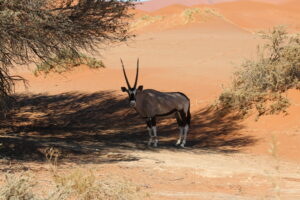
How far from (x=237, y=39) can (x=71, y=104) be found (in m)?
26.7

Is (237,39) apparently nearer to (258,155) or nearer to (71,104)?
(71,104)

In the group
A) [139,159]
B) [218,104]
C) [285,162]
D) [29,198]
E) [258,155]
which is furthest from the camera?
[218,104]

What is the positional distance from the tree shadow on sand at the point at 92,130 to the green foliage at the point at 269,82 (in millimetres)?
814

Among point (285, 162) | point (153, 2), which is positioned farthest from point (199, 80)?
point (153, 2)

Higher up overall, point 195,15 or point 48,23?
point 48,23

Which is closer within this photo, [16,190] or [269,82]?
[16,190]

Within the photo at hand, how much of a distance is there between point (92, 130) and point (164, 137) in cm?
291

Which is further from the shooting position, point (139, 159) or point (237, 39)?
point (237, 39)

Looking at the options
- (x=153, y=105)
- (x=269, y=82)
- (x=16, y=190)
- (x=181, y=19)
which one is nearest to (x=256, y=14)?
(x=181, y=19)

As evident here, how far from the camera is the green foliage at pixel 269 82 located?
62.3 ft

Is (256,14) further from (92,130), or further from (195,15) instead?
(92,130)

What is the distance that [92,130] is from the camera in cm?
1955

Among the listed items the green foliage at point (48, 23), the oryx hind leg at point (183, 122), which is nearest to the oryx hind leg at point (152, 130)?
the oryx hind leg at point (183, 122)

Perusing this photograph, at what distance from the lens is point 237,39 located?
48.2 m
